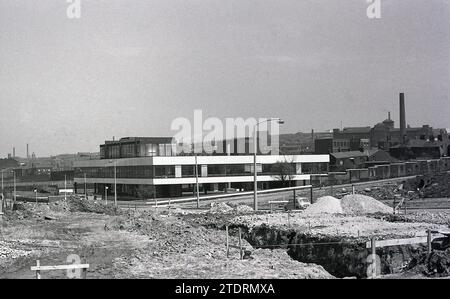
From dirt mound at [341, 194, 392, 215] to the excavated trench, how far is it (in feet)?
43.1

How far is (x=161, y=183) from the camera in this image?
73312 millimetres

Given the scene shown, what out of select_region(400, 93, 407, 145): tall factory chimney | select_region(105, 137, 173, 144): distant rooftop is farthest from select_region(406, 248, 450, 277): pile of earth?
select_region(400, 93, 407, 145): tall factory chimney

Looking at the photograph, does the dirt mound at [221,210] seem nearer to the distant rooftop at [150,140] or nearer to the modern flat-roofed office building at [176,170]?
the modern flat-roofed office building at [176,170]

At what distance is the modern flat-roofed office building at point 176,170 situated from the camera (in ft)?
244

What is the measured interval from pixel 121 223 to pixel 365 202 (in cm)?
2052

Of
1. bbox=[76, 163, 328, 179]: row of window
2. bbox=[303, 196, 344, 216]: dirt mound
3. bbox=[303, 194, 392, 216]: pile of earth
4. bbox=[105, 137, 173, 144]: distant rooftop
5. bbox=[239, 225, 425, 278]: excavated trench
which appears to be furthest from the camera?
bbox=[105, 137, 173, 144]: distant rooftop

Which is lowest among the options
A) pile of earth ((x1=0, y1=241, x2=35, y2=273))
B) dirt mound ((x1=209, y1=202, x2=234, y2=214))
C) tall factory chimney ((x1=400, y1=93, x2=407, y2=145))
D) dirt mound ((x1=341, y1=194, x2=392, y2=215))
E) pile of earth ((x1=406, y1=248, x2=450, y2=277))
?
dirt mound ((x1=209, y1=202, x2=234, y2=214))

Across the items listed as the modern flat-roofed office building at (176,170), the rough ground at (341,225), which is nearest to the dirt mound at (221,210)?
the rough ground at (341,225)

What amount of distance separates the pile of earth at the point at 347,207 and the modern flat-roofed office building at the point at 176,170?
111 ft

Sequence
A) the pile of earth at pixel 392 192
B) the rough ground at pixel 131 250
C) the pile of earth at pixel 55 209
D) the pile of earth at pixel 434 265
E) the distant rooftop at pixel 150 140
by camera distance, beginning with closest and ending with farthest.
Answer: the pile of earth at pixel 434 265
the rough ground at pixel 131 250
the pile of earth at pixel 55 209
the pile of earth at pixel 392 192
the distant rooftop at pixel 150 140

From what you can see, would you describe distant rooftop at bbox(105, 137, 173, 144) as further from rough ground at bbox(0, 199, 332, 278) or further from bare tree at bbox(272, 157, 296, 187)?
rough ground at bbox(0, 199, 332, 278)

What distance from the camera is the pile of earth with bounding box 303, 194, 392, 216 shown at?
39.9 m
